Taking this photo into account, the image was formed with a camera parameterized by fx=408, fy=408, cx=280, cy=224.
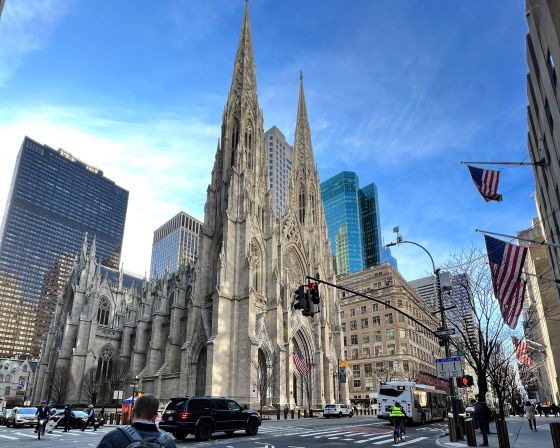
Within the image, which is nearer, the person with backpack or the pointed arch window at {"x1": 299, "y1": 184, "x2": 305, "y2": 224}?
the person with backpack

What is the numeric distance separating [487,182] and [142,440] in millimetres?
17485

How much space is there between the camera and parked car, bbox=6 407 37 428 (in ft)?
87.8

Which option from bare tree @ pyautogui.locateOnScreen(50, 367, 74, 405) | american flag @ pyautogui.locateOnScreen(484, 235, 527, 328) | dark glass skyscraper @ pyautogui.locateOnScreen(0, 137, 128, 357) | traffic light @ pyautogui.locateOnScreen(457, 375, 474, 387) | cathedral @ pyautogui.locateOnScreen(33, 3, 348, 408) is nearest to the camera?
american flag @ pyautogui.locateOnScreen(484, 235, 527, 328)

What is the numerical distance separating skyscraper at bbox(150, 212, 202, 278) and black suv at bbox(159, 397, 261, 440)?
148262 mm

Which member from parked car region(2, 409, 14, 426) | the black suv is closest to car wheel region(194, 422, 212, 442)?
the black suv

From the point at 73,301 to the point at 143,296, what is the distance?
37.0ft

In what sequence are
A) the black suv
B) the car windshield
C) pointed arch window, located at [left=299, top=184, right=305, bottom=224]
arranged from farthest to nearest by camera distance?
pointed arch window, located at [left=299, top=184, right=305, bottom=224] → the car windshield → the black suv

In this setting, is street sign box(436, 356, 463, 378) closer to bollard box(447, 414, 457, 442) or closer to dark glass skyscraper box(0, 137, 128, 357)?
bollard box(447, 414, 457, 442)

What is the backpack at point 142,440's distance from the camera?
3.12 meters

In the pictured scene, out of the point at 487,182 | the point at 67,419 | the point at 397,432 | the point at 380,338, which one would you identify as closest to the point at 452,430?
the point at 397,432

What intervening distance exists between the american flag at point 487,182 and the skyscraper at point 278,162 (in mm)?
101278

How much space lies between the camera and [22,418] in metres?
26.8

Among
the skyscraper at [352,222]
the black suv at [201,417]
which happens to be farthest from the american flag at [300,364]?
the skyscraper at [352,222]

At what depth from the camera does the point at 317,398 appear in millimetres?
46281
